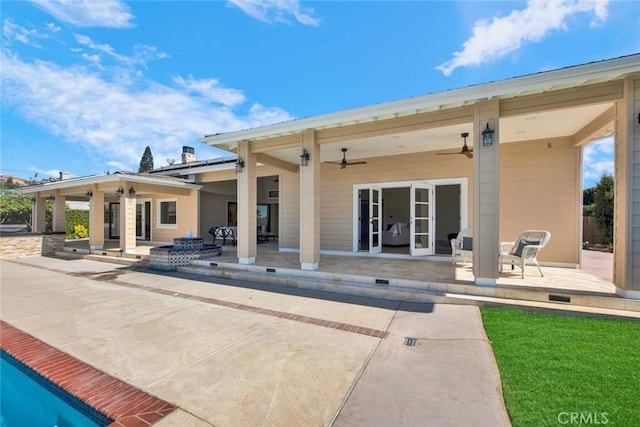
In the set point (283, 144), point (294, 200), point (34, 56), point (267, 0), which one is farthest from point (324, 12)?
point (34, 56)

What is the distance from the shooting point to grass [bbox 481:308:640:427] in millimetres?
1958

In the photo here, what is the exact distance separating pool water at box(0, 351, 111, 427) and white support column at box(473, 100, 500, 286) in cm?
516

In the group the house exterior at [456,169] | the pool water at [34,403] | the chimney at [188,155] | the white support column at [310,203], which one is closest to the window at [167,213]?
the house exterior at [456,169]

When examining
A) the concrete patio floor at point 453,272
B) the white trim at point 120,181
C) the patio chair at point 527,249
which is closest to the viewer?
the concrete patio floor at point 453,272

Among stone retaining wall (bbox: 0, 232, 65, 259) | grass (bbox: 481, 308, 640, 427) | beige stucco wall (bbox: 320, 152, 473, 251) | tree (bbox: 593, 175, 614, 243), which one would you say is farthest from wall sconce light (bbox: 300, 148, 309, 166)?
tree (bbox: 593, 175, 614, 243)

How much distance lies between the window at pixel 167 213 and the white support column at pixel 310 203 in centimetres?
916

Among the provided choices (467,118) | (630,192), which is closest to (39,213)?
(467,118)

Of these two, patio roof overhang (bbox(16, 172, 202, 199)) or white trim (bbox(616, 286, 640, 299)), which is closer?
white trim (bbox(616, 286, 640, 299))

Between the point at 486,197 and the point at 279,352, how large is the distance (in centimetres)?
407

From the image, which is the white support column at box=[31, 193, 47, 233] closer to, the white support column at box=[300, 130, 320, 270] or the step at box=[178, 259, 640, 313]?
the step at box=[178, 259, 640, 313]

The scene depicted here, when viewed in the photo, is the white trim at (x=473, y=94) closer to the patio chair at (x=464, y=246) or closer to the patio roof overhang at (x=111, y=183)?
the patio chair at (x=464, y=246)

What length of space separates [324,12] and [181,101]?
8900 millimetres

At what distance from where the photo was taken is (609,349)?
113 inches

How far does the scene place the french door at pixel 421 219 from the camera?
8062 millimetres
